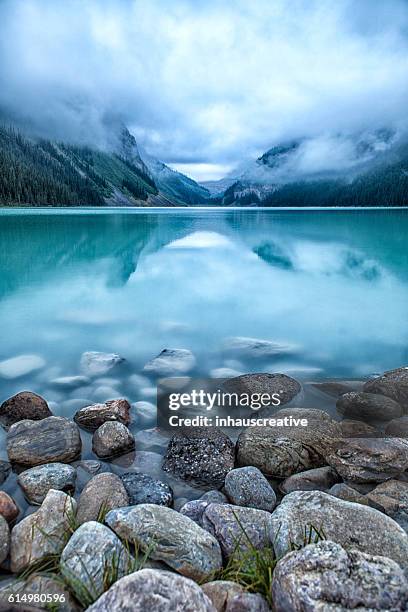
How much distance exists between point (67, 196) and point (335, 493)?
16943 cm

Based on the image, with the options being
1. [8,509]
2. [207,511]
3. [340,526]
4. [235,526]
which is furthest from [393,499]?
[8,509]

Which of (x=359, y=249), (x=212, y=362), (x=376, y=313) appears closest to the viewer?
(x=212, y=362)

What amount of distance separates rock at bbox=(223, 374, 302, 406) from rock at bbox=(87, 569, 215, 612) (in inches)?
179

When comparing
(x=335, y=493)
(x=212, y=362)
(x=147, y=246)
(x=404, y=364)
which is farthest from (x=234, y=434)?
(x=147, y=246)

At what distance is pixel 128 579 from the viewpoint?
245 cm

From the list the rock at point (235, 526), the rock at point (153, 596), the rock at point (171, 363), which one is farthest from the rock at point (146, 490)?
the rock at point (171, 363)

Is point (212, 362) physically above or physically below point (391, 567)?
below

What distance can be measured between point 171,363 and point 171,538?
5042 millimetres

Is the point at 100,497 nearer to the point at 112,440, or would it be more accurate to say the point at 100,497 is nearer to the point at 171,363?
the point at 112,440

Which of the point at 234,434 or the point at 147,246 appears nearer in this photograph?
the point at 234,434

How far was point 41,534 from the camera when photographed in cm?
352

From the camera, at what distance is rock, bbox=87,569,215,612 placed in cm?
234

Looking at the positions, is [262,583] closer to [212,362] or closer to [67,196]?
[212,362]

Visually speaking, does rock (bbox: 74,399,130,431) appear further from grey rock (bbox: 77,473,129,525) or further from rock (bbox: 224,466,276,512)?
rock (bbox: 224,466,276,512)
